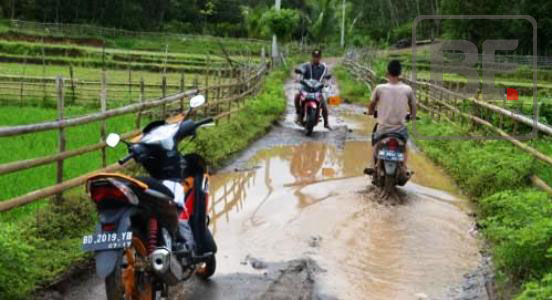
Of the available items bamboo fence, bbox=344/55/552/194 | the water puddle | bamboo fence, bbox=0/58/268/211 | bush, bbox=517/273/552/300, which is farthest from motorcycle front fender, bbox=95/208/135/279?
bamboo fence, bbox=344/55/552/194

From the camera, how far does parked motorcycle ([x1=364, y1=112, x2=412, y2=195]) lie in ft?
23.3

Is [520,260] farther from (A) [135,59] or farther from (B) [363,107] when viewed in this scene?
(A) [135,59]

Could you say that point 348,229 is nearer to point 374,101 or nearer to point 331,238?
point 331,238

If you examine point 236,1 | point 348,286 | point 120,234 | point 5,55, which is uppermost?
point 236,1

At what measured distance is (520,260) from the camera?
4559 millimetres

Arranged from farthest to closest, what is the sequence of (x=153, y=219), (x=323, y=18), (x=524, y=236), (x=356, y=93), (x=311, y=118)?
(x=323, y=18), (x=356, y=93), (x=311, y=118), (x=524, y=236), (x=153, y=219)

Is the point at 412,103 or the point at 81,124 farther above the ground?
the point at 412,103

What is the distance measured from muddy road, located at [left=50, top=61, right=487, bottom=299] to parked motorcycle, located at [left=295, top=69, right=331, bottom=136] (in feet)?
8.09

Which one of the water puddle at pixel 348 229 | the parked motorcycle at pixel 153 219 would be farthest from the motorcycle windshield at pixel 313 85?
the parked motorcycle at pixel 153 219

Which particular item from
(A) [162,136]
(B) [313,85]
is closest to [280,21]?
(B) [313,85]

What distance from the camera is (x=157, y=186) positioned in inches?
150

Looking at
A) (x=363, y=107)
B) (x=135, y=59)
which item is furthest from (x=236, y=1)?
(x=363, y=107)

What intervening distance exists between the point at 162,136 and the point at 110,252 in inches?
33.9

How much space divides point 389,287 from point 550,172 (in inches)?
115
